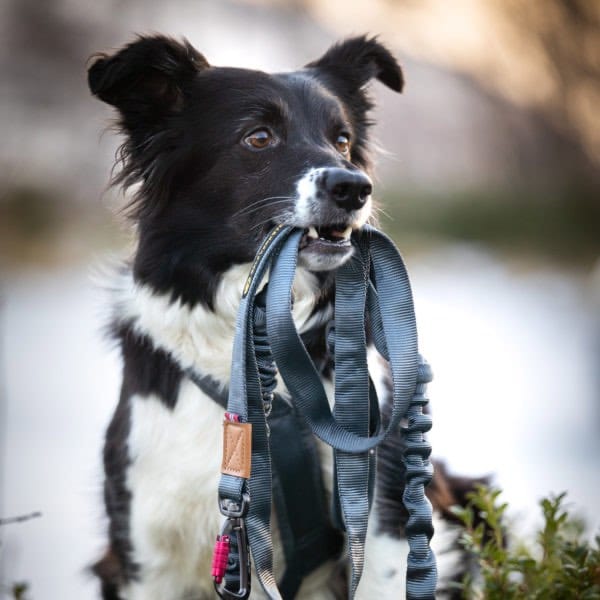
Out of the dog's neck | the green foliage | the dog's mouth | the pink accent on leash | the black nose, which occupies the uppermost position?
the black nose

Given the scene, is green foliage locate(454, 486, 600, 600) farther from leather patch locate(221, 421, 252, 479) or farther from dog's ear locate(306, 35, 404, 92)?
dog's ear locate(306, 35, 404, 92)

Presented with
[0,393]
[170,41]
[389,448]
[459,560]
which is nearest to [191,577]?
[389,448]

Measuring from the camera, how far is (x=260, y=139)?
2773mm

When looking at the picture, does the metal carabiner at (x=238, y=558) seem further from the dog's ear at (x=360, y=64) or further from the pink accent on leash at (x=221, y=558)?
the dog's ear at (x=360, y=64)

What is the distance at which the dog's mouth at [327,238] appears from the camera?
230 cm

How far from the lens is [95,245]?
Result: 11.1 meters

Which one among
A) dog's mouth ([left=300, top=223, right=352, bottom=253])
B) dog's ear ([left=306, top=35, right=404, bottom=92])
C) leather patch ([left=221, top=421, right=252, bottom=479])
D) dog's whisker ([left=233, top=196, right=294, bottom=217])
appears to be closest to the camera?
leather patch ([left=221, top=421, right=252, bottom=479])

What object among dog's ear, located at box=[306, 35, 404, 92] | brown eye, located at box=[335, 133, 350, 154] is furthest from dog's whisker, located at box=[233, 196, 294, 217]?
dog's ear, located at box=[306, 35, 404, 92]

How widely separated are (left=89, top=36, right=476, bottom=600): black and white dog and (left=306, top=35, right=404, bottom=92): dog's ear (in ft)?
0.60

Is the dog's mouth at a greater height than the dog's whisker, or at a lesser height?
lesser

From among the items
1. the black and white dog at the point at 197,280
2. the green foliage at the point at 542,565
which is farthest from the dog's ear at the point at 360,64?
the green foliage at the point at 542,565

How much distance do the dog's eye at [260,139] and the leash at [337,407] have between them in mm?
756

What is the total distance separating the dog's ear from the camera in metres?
3.18

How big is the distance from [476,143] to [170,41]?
12541mm
